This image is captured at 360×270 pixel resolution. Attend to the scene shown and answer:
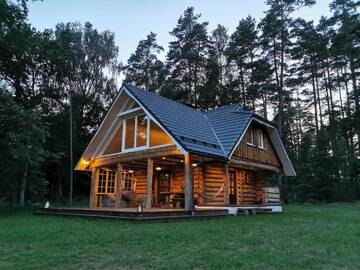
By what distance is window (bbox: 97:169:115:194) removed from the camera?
1487 cm

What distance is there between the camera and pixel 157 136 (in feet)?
38.9

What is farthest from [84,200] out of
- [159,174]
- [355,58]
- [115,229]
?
[355,58]

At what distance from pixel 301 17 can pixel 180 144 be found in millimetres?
20392

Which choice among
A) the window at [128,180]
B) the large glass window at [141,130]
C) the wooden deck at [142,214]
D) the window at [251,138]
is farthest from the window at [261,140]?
the window at [128,180]

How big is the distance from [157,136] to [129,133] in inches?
75.8

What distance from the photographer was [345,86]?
28625 mm

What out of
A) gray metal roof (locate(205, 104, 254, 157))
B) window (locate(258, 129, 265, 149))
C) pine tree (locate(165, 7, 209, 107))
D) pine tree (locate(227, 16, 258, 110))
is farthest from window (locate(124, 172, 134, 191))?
pine tree (locate(227, 16, 258, 110))

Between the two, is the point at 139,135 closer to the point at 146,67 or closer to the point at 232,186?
the point at 232,186

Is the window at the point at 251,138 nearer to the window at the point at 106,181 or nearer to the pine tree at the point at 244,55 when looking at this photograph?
the window at the point at 106,181

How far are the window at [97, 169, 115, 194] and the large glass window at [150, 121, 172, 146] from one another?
442 centimetres

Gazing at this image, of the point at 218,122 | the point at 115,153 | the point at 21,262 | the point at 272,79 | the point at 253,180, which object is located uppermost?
the point at 272,79

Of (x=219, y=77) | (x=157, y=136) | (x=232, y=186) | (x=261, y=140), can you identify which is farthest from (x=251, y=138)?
(x=219, y=77)

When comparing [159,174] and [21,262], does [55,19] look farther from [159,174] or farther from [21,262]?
[21,262]

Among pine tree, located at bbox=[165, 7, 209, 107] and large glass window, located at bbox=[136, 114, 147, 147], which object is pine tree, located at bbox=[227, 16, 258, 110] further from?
large glass window, located at bbox=[136, 114, 147, 147]
